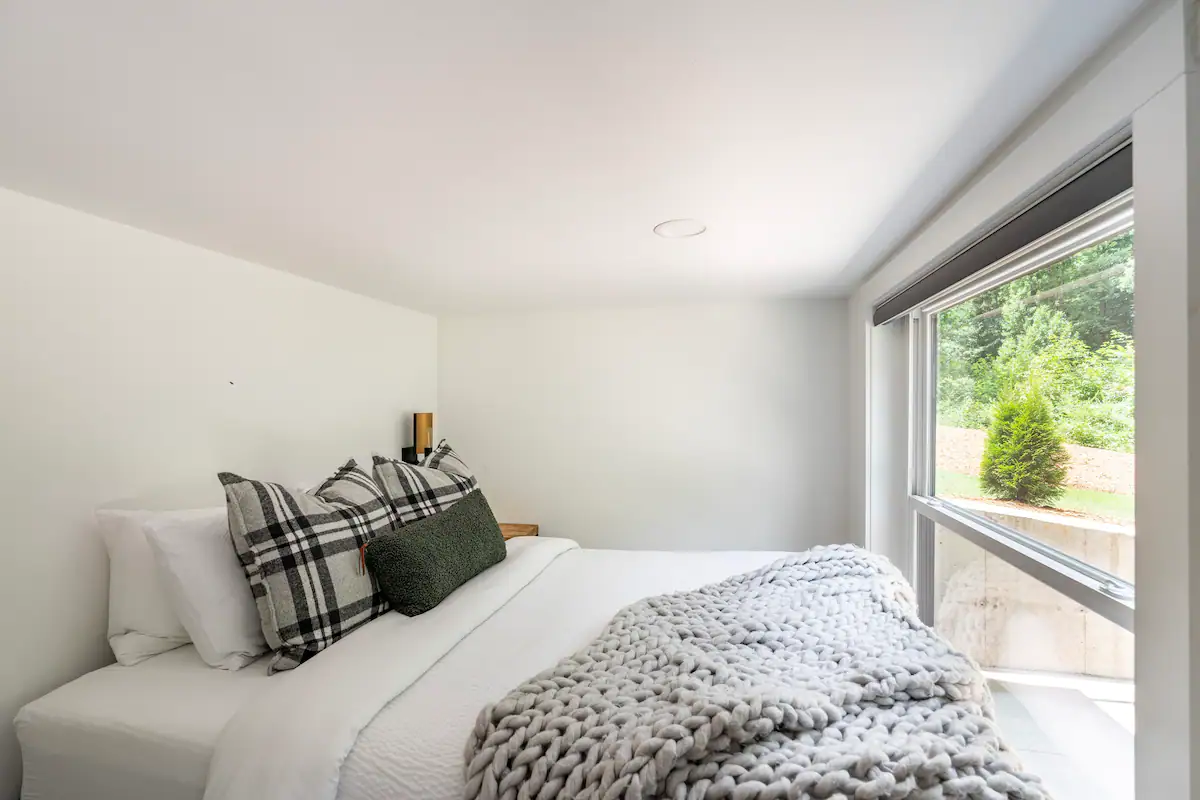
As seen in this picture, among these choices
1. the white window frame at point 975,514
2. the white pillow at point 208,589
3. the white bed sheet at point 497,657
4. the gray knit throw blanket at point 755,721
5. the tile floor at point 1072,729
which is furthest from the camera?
the white pillow at point 208,589

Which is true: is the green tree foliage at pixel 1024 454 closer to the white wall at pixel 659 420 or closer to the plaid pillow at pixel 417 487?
the white wall at pixel 659 420

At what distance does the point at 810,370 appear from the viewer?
144 inches

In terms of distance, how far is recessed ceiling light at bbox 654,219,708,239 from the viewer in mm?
2129

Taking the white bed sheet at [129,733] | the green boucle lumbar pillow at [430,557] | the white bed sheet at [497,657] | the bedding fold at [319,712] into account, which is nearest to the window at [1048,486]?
the white bed sheet at [497,657]

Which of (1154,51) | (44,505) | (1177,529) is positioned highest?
(1154,51)

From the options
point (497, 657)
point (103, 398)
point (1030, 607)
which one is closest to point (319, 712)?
point (497, 657)

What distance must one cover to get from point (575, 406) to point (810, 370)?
1.57 metres

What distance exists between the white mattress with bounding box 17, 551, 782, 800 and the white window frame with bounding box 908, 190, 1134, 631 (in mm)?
1380

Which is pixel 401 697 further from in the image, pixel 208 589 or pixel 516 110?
pixel 516 110

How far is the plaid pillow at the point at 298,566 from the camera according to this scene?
1.71 m

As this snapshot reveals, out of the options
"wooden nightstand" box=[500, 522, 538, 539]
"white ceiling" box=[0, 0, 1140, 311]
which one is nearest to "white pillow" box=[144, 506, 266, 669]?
"white ceiling" box=[0, 0, 1140, 311]

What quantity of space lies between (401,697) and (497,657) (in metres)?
0.32

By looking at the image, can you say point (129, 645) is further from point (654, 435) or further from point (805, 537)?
point (805, 537)

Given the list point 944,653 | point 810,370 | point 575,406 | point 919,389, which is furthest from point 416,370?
point 944,653
